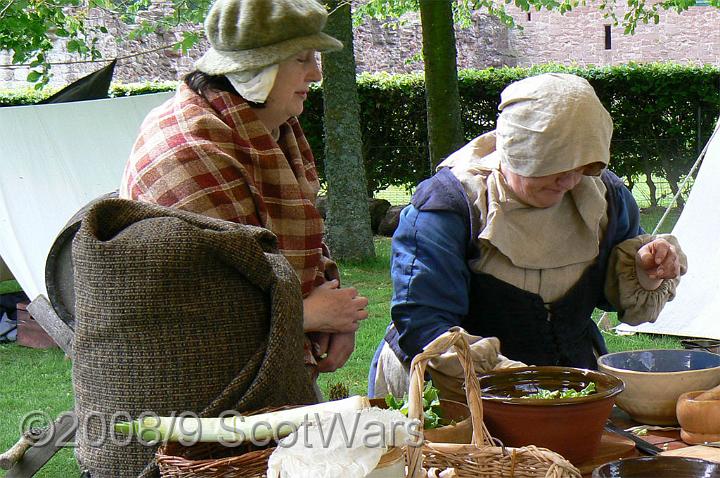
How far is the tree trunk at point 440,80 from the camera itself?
772 cm

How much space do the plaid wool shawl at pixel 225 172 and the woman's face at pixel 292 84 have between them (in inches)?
2.4

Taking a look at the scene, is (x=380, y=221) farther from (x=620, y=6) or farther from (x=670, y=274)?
(x=620, y=6)

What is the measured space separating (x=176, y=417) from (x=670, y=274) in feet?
4.27

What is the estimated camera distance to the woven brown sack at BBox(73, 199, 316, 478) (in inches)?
58.3

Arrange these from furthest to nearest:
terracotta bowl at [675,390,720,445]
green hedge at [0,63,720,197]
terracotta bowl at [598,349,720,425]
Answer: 1. green hedge at [0,63,720,197]
2. terracotta bowl at [598,349,720,425]
3. terracotta bowl at [675,390,720,445]

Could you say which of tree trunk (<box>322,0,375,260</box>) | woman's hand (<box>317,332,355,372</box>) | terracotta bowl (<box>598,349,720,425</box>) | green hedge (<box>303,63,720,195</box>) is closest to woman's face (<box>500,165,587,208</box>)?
terracotta bowl (<box>598,349,720,425</box>)

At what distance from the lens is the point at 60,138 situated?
208 inches

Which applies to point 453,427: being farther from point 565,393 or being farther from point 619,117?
point 619,117

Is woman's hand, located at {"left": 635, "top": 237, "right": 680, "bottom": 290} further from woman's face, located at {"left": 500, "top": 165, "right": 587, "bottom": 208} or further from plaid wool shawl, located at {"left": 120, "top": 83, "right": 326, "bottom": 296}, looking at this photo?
plaid wool shawl, located at {"left": 120, "top": 83, "right": 326, "bottom": 296}

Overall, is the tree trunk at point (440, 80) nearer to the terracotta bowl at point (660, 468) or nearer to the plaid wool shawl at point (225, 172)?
the plaid wool shawl at point (225, 172)

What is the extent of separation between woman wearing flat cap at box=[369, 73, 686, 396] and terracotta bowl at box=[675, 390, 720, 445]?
1.66ft

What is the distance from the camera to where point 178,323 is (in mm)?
1492

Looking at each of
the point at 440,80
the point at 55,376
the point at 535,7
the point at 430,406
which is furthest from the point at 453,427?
the point at 535,7

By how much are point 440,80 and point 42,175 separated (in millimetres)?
3569
